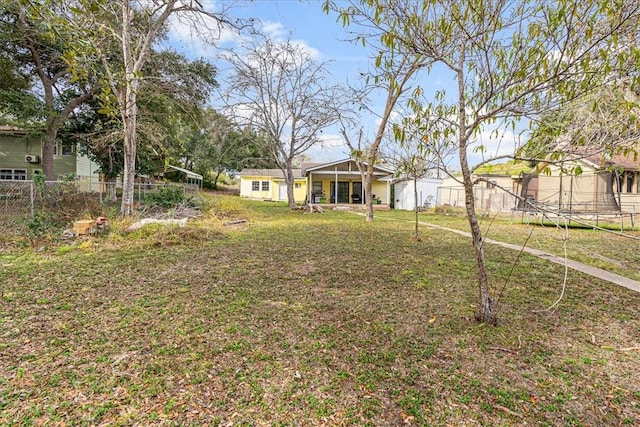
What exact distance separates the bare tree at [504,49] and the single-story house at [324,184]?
16.4 meters

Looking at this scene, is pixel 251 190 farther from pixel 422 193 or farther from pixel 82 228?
pixel 82 228

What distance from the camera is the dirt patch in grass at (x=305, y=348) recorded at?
2068 mm

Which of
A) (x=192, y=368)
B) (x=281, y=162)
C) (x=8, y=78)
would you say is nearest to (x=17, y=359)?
(x=192, y=368)

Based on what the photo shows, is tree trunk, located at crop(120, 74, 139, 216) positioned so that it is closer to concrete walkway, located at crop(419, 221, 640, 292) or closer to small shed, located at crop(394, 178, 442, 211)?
concrete walkway, located at crop(419, 221, 640, 292)

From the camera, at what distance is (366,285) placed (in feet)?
14.8

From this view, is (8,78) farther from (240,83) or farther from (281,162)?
(281,162)

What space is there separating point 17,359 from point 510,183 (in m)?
24.9

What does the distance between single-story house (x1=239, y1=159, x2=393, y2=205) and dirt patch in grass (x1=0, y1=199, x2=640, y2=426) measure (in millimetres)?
15915

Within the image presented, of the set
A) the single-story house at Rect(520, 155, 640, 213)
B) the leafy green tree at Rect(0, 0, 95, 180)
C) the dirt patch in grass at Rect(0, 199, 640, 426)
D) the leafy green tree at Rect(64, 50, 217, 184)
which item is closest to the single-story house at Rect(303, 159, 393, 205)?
the single-story house at Rect(520, 155, 640, 213)

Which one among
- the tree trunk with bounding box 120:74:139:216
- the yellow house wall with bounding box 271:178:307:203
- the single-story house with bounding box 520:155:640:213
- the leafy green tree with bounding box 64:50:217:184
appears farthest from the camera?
the yellow house wall with bounding box 271:178:307:203

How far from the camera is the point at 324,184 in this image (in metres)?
26.3

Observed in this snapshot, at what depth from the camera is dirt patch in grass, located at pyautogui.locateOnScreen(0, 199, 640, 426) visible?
2068 mm

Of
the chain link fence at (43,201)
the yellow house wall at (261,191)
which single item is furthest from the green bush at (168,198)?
the yellow house wall at (261,191)

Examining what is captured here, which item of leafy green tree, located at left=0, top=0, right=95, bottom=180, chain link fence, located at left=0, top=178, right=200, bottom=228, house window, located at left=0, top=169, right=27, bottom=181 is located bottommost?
chain link fence, located at left=0, top=178, right=200, bottom=228
